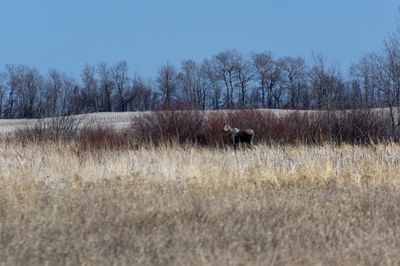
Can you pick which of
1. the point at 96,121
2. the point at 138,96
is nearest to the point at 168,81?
the point at 138,96

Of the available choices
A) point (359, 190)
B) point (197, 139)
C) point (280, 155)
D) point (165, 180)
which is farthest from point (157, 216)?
point (197, 139)

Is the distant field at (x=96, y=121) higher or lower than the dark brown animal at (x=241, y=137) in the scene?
higher

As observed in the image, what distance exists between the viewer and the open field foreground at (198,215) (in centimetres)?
421

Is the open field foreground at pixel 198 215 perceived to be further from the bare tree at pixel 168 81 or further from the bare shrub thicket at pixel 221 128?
the bare tree at pixel 168 81

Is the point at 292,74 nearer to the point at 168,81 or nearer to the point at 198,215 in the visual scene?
the point at 168,81

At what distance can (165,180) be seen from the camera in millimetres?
7652

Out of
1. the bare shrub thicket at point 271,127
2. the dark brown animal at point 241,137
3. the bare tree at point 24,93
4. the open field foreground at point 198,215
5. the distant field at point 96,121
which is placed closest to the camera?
the open field foreground at point 198,215

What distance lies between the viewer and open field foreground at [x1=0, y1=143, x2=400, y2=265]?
421cm

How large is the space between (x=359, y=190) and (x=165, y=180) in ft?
10.6

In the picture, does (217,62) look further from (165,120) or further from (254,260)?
(254,260)

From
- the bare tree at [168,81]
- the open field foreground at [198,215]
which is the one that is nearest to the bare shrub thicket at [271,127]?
the open field foreground at [198,215]

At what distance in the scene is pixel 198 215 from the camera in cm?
533

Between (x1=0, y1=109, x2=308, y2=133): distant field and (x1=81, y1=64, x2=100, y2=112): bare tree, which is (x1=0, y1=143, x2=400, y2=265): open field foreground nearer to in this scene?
(x1=0, y1=109, x2=308, y2=133): distant field

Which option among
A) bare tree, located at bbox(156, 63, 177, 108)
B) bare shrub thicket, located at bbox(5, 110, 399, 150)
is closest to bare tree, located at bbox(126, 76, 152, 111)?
bare tree, located at bbox(156, 63, 177, 108)
